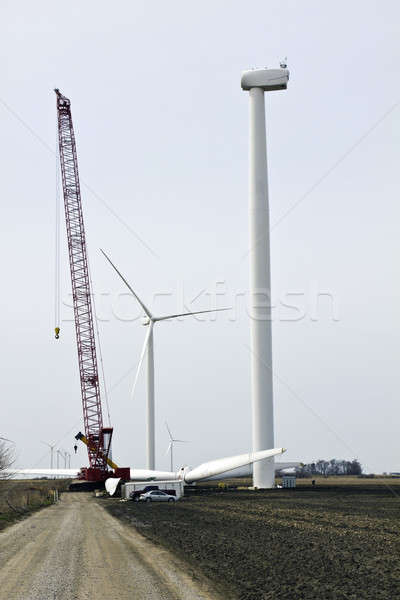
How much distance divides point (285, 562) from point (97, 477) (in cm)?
10126

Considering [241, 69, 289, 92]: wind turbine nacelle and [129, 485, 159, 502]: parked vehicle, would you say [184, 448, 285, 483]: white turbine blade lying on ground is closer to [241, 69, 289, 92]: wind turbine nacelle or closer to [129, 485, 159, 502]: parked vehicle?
[129, 485, 159, 502]: parked vehicle

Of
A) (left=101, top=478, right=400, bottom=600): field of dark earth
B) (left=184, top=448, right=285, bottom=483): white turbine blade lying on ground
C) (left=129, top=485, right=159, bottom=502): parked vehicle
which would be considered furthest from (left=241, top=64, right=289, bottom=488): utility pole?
(left=101, top=478, right=400, bottom=600): field of dark earth

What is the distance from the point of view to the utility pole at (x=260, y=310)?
103 m

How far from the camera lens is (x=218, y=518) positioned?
5597 centimetres

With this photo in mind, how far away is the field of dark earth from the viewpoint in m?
25.1

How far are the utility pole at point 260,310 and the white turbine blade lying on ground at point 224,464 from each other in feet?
8.86

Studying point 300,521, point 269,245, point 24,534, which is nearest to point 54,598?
point 24,534

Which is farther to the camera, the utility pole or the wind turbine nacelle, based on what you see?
the wind turbine nacelle

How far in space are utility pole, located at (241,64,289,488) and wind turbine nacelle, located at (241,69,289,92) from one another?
23.7 ft

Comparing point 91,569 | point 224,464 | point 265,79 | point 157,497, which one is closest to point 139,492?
point 157,497

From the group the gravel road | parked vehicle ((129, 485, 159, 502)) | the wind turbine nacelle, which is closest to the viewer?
the gravel road

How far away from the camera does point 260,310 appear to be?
103m

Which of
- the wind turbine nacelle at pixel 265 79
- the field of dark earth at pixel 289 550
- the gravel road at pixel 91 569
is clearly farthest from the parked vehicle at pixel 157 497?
the wind turbine nacelle at pixel 265 79

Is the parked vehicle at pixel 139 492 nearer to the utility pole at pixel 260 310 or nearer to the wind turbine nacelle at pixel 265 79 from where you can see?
the utility pole at pixel 260 310
